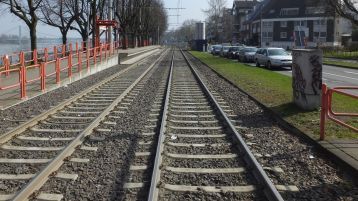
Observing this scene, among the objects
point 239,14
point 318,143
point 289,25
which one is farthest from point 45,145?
point 239,14

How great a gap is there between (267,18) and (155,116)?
102m

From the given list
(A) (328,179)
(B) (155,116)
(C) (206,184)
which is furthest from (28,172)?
(B) (155,116)

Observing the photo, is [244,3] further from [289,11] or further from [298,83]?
[298,83]

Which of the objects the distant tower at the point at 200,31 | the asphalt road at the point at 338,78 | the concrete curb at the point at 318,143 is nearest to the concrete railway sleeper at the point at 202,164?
the concrete curb at the point at 318,143

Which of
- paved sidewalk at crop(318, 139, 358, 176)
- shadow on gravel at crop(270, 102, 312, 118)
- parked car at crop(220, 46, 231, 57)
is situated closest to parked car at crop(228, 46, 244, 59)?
parked car at crop(220, 46, 231, 57)

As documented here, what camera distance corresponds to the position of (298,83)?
41.4 feet

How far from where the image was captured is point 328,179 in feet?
21.7

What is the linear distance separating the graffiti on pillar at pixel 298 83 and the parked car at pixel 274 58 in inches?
806

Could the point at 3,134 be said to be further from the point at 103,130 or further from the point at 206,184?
the point at 206,184

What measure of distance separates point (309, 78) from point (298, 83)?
0.71 meters

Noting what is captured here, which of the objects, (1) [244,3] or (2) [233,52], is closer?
(2) [233,52]

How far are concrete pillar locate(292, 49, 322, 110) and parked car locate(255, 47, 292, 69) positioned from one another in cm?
2100

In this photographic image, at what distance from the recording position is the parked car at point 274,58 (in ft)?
109

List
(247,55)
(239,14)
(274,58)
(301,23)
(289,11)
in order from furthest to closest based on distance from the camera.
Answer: (239,14)
(289,11)
(301,23)
(247,55)
(274,58)
